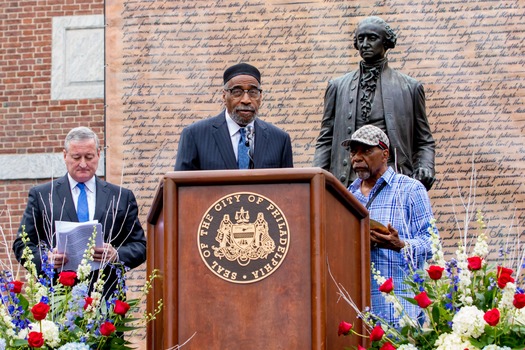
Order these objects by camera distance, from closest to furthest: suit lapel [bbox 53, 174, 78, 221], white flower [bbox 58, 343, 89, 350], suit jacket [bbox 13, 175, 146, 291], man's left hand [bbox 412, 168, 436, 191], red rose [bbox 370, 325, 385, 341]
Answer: red rose [bbox 370, 325, 385, 341] → white flower [bbox 58, 343, 89, 350] → suit jacket [bbox 13, 175, 146, 291] → suit lapel [bbox 53, 174, 78, 221] → man's left hand [bbox 412, 168, 436, 191]

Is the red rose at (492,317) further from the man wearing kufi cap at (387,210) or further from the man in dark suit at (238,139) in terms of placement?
the man in dark suit at (238,139)

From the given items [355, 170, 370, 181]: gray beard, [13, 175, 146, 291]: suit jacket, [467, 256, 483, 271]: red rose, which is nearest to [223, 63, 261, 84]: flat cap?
[355, 170, 370, 181]: gray beard

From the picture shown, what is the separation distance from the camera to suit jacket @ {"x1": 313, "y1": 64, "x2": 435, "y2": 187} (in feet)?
23.4

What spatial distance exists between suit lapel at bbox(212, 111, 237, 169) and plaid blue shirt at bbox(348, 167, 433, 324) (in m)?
0.65

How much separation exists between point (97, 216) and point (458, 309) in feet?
7.72

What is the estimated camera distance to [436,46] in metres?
9.95

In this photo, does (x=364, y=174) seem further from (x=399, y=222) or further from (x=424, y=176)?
(x=424, y=176)

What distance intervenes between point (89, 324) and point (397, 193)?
169 cm

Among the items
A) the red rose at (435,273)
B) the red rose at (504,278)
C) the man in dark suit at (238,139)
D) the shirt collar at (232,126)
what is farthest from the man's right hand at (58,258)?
the red rose at (504,278)

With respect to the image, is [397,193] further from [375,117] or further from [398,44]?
[398,44]

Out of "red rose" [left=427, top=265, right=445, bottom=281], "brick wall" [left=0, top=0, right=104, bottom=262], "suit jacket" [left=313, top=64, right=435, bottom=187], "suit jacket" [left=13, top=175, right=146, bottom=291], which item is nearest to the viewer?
"red rose" [left=427, top=265, right=445, bottom=281]

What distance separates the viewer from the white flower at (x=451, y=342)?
13.0 ft

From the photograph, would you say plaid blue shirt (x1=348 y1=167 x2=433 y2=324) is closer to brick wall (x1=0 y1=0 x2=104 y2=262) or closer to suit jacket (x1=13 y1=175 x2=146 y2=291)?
suit jacket (x1=13 y1=175 x2=146 y2=291)

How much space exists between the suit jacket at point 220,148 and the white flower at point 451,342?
1509mm
